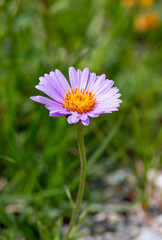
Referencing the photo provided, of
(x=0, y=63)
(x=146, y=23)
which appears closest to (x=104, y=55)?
(x=0, y=63)

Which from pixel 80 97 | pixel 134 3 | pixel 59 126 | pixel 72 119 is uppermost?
pixel 134 3

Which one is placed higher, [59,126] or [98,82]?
[59,126]

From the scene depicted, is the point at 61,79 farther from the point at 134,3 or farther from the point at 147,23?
the point at 147,23

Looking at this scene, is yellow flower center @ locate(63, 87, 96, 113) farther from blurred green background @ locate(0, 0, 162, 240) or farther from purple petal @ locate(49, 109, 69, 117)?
blurred green background @ locate(0, 0, 162, 240)

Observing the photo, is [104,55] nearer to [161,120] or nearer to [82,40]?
[82,40]

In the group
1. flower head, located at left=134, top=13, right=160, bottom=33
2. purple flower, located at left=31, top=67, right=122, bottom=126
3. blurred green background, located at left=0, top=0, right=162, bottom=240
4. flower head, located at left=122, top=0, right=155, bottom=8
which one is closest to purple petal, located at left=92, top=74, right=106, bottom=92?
purple flower, located at left=31, top=67, right=122, bottom=126

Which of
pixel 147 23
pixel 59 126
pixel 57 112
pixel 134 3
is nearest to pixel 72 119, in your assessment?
pixel 57 112
